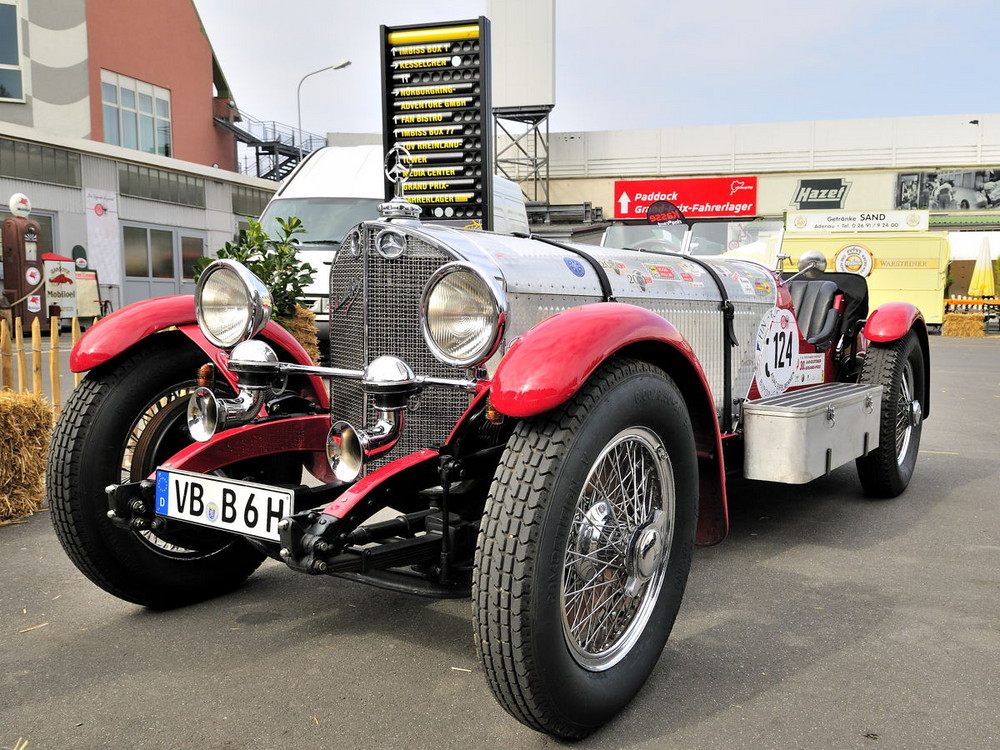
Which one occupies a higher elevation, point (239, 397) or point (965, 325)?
point (239, 397)

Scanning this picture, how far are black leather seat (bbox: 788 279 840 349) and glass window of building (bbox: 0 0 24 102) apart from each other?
75.0 feet

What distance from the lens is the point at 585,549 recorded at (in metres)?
2.37

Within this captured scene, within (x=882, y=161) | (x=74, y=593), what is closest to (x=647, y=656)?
(x=74, y=593)

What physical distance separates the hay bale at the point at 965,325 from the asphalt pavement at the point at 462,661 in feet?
65.2

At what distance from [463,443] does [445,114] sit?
16.5ft

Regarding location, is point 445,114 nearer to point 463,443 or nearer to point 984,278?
point 463,443

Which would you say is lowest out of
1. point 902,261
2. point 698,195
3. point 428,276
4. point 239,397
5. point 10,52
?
point 239,397

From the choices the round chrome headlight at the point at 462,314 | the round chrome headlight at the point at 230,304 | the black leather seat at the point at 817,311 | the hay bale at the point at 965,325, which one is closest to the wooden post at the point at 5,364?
the round chrome headlight at the point at 230,304

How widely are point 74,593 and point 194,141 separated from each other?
88.8ft

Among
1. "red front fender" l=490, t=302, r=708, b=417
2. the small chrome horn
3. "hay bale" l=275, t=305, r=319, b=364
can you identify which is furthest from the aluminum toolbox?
"hay bale" l=275, t=305, r=319, b=364

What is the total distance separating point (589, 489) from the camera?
242 centimetres

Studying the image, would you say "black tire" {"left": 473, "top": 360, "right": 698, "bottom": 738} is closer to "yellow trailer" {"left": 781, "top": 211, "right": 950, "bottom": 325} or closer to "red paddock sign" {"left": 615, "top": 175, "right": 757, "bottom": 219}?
"yellow trailer" {"left": 781, "top": 211, "right": 950, "bottom": 325}

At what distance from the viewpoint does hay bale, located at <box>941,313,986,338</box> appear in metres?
21.4

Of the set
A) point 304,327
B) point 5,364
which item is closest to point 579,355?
point 5,364
